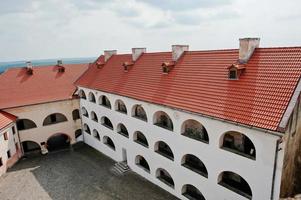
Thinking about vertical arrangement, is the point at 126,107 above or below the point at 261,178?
above

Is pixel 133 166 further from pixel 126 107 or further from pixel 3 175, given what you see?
pixel 3 175

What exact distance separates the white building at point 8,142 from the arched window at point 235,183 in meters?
20.7

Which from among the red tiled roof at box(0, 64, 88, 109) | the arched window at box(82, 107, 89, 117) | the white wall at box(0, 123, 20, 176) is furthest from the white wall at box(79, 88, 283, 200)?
the white wall at box(0, 123, 20, 176)

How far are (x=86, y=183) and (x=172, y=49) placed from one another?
14411 millimetres

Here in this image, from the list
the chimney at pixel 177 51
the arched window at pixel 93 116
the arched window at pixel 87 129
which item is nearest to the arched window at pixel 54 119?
the arched window at pixel 87 129

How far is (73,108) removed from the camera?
97.9 feet

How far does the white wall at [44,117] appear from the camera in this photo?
26.7 metres

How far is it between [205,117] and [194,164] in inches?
177

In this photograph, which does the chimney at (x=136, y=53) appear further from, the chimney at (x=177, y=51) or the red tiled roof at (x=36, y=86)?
the red tiled roof at (x=36, y=86)

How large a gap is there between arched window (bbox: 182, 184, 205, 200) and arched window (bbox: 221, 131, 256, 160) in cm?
506

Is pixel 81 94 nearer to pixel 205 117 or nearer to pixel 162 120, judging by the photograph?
pixel 162 120

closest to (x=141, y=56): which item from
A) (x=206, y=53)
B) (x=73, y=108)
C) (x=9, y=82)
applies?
(x=206, y=53)

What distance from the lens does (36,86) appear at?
28.8 m

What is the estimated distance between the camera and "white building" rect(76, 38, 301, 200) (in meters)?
12.9
